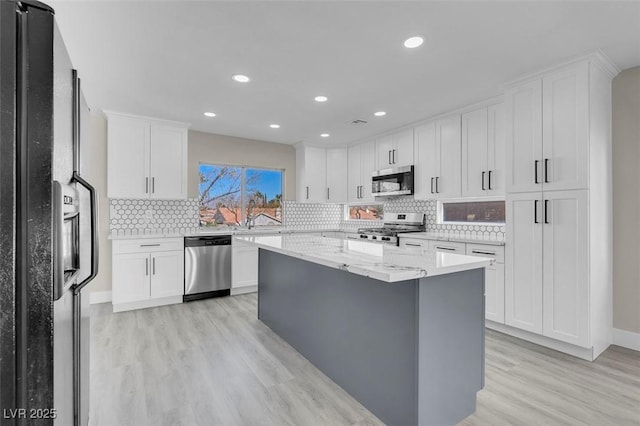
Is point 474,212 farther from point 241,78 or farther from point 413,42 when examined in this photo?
point 241,78

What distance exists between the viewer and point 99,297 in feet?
13.9

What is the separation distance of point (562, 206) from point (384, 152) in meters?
2.76

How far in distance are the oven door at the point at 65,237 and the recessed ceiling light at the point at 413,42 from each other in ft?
7.67

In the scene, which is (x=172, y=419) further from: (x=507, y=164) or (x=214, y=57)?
(x=507, y=164)

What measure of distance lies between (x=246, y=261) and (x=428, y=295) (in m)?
3.49

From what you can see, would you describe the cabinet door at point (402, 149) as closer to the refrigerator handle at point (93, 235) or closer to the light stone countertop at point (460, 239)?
the light stone countertop at point (460, 239)

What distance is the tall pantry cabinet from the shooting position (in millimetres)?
2617

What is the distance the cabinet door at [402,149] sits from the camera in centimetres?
462

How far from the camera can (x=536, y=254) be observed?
2910 millimetres

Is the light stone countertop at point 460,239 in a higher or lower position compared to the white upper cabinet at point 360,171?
lower

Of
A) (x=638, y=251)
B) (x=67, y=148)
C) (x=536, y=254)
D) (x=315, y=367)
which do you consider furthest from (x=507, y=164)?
(x=67, y=148)

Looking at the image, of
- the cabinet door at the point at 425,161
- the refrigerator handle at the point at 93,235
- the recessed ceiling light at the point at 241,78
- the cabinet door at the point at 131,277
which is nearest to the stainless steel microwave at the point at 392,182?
the cabinet door at the point at 425,161

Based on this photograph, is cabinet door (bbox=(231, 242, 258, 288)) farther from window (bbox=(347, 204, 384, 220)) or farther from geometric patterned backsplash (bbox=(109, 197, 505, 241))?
window (bbox=(347, 204, 384, 220))

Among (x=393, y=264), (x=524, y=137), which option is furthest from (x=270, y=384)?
(x=524, y=137)
